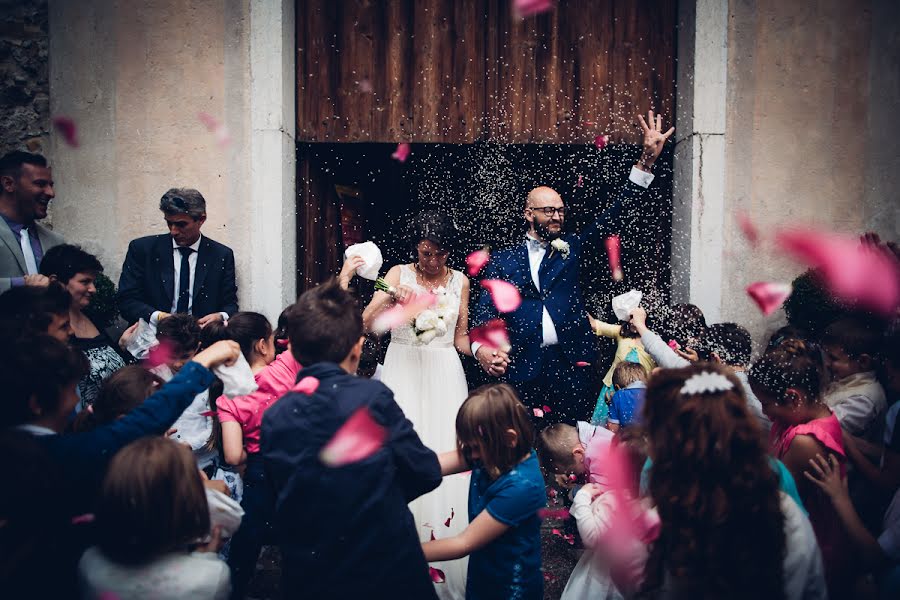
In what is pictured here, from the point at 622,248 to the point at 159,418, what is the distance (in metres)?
4.20

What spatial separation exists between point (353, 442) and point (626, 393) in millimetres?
2000

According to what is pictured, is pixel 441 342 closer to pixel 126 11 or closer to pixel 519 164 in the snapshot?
pixel 519 164

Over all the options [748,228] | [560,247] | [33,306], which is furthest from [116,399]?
[748,228]

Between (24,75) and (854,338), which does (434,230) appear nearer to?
(854,338)

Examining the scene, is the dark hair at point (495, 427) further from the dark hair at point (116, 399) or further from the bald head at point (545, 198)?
the bald head at point (545, 198)

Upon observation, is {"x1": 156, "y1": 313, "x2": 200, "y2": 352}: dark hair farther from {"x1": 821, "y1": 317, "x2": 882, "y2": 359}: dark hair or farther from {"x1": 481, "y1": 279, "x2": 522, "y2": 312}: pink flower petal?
{"x1": 821, "y1": 317, "x2": 882, "y2": 359}: dark hair

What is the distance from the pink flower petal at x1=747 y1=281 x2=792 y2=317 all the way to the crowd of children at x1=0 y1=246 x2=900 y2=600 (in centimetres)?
179

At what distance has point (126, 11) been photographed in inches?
175

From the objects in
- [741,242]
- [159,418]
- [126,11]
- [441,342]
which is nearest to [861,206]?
[741,242]

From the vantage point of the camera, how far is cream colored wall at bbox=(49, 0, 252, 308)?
175 inches

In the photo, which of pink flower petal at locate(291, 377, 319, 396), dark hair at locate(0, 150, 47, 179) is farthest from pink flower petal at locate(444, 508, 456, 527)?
dark hair at locate(0, 150, 47, 179)

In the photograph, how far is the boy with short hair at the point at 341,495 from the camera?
1802mm

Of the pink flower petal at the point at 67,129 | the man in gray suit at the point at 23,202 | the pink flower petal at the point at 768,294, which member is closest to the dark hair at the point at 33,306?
the man in gray suit at the point at 23,202

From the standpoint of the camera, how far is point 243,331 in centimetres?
323
